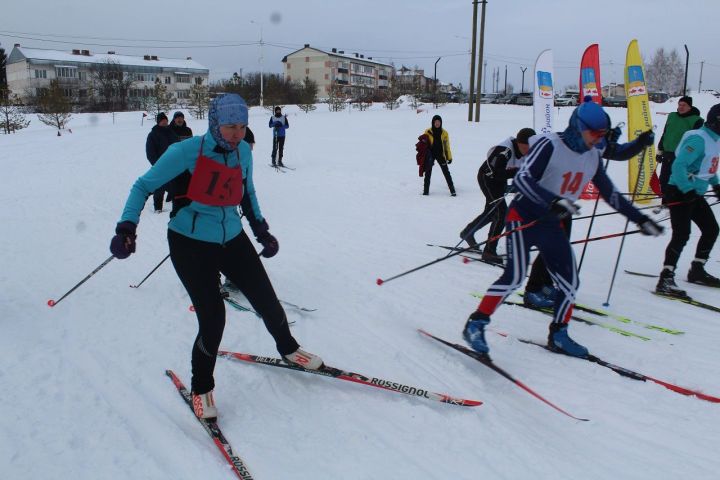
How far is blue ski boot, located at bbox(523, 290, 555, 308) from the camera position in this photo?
455cm

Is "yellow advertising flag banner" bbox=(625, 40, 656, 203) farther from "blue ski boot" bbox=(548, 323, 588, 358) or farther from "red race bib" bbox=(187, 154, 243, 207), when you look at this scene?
"red race bib" bbox=(187, 154, 243, 207)

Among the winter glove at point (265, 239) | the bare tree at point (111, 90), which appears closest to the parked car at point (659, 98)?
the winter glove at point (265, 239)

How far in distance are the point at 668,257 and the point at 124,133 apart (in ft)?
78.0

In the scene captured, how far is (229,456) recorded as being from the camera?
8.38 ft

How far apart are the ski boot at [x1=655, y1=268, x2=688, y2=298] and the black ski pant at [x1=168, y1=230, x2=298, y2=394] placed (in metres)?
3.88

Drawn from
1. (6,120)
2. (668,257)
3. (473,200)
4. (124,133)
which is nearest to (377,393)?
(668,257)

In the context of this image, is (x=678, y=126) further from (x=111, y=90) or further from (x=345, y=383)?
(x=111, y=90)

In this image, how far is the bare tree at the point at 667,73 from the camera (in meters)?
73.1

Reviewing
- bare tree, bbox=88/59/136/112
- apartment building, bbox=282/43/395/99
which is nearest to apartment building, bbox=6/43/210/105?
bare tree, bbox=88/59/136/112

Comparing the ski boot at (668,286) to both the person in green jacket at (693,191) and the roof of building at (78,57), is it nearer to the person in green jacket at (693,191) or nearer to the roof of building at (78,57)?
the person in green jacket at (693,191)

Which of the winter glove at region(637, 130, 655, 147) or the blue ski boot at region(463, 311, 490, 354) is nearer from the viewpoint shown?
the blue ski boot at region(463, 311, 490, 354)

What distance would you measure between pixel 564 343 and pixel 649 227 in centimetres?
98

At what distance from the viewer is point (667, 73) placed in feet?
241

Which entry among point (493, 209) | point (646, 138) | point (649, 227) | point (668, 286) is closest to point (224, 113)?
point (649, 227)
